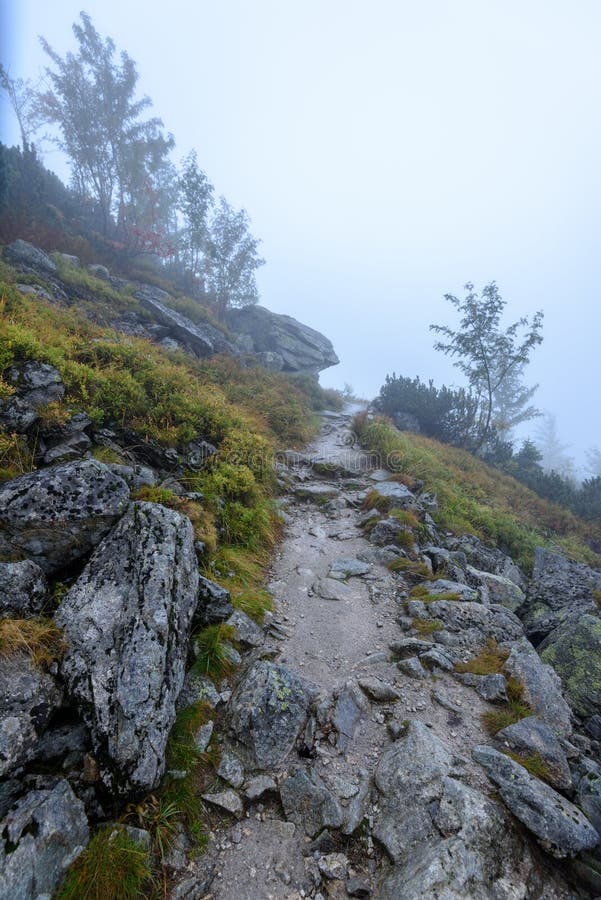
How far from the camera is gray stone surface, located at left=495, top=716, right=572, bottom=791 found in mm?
3350

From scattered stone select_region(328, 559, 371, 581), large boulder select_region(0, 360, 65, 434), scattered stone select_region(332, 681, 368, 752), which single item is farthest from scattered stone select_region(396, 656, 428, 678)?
large boulder select_region(0, 360, 65, 434)

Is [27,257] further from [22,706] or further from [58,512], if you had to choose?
[22,706]

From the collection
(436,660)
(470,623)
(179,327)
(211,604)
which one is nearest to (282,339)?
(179,327)

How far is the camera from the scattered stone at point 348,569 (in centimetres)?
674

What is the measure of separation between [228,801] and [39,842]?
1.36 m

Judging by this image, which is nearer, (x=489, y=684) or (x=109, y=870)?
(x=109, y=870)

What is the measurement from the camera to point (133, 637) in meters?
3.37

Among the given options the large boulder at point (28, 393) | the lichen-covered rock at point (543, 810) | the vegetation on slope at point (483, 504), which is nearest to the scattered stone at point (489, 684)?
the lichen-covered rock at point (543, 810)

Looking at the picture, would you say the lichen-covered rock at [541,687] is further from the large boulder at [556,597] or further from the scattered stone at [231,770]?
the scattered stone at [231,770]

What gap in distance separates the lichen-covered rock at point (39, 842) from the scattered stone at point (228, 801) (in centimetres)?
93

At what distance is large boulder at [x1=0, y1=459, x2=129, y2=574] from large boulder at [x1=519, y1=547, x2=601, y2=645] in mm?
7248

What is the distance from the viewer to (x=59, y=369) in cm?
621

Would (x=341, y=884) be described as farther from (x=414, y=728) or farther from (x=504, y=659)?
(x=504, y=659)

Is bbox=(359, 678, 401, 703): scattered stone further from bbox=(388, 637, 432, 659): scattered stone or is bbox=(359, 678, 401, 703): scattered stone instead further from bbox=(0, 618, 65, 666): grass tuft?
bbox=(0, 618, 65, 666): grass tuft
